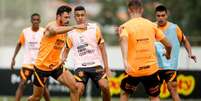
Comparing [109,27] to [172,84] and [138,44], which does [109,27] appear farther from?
[138,44]

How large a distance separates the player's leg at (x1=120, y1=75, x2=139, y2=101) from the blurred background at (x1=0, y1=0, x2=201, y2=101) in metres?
9.00

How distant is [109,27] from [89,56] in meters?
46.5

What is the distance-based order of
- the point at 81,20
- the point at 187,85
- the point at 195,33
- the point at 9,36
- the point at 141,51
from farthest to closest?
the point at 195,33 → the point at 9,36 → the point at 187,85 → the point at 81,20 → the point at 141,51

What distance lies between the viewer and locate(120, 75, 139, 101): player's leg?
635 inches

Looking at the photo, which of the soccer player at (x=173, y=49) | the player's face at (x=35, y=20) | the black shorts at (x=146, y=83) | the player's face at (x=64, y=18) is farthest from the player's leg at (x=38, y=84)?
the player's face at (x=35, y=20)

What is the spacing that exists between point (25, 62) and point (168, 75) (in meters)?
4.35

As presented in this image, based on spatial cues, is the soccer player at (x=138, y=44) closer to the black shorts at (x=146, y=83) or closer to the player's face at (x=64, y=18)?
the black shorts at (x=146, y=83)

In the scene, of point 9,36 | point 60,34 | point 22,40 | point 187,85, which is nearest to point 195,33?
point 9,36

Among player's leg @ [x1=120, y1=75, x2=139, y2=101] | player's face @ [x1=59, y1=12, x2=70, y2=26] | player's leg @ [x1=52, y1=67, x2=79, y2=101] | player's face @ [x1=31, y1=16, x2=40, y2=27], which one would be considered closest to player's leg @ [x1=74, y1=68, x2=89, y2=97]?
player's leg @ [x1=52, y1=67, x2=79, y2=101]

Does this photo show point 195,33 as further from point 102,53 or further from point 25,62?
point 102,53

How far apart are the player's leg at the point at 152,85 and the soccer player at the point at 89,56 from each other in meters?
1.94

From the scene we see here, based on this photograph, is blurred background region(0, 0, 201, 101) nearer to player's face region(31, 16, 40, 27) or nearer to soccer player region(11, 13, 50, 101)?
soccer player region(11, 13, 50, 101)

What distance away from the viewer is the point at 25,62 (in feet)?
71.7

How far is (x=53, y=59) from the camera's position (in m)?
18.7
